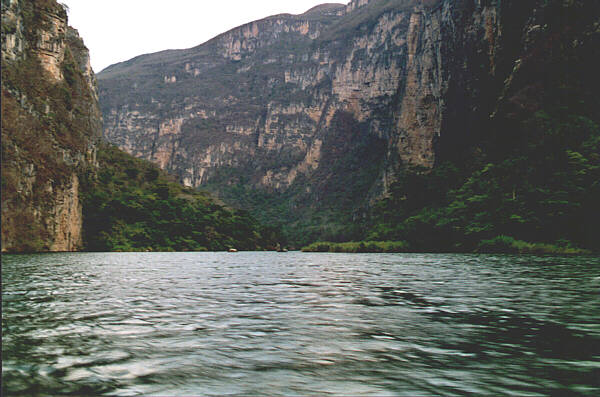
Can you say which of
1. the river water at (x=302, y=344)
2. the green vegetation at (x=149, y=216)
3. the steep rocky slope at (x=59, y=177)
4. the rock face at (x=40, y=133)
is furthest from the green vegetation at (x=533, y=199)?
the rock face at (x=40, y=133)

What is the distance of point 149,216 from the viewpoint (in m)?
119

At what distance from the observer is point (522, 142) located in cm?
8412

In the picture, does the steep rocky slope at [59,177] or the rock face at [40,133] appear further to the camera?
the steep rocky slope at [59,177]

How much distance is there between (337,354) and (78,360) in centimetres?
419

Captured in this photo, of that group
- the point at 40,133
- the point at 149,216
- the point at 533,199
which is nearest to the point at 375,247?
the point at 533,199

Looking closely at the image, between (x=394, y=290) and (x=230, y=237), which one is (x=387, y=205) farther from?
(x=394, y=290)

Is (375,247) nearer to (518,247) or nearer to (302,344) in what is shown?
(518,247)

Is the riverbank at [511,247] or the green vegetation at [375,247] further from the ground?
the riverbank at [511,247]

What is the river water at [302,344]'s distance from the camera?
661cm

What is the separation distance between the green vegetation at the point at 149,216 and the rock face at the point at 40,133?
6671 mm

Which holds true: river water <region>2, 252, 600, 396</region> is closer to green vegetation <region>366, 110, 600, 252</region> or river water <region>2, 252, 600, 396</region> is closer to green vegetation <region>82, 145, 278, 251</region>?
green vegetation <region>366, 110, 600, 252</region>

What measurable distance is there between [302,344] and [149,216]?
11543 cm

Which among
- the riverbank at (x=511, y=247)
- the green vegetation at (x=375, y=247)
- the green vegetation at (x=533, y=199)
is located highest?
the green vegetation at (x=533, y=199)

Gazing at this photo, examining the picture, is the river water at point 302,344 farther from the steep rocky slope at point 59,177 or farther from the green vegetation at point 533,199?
the steep rocky slope at point 59,177
